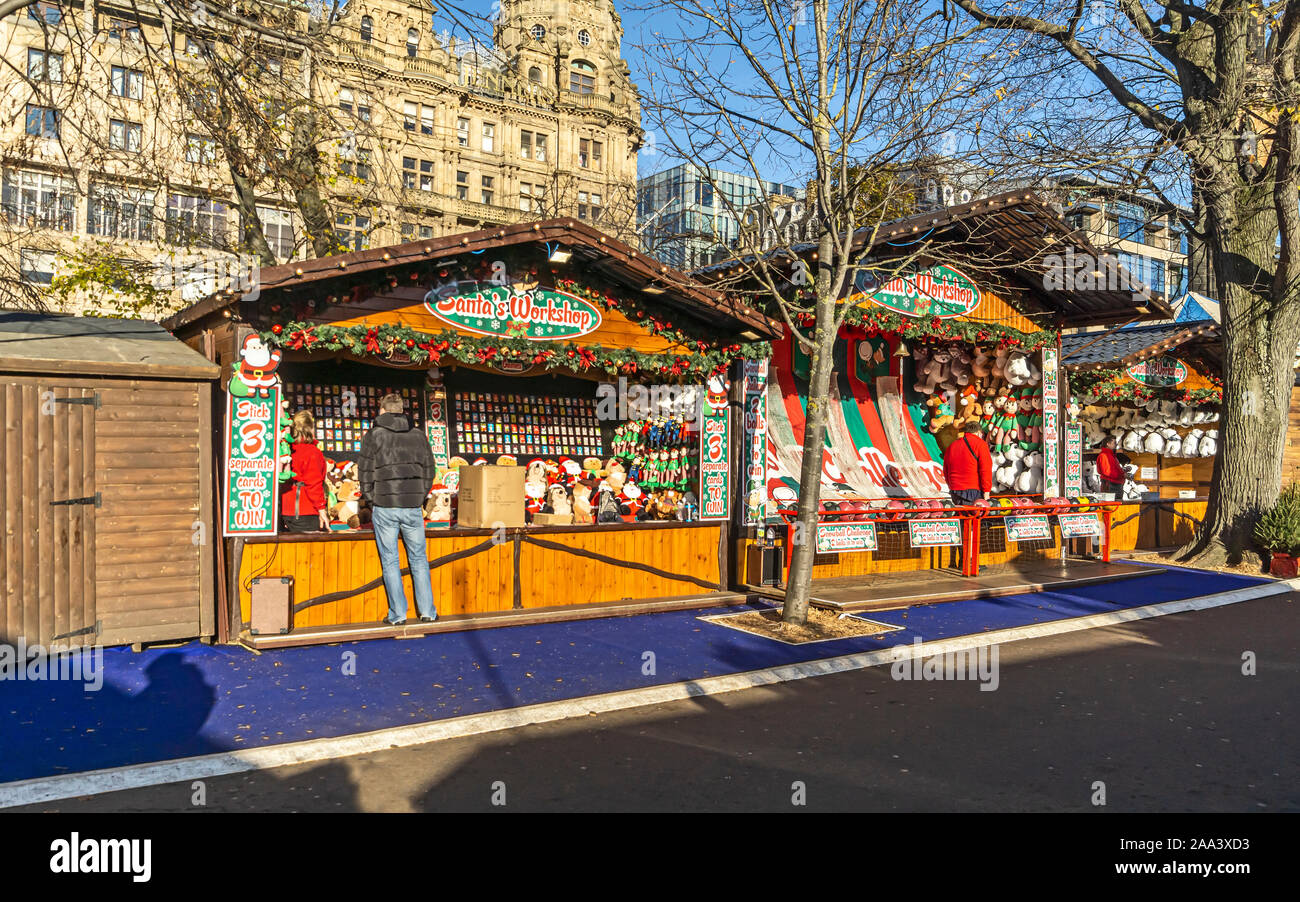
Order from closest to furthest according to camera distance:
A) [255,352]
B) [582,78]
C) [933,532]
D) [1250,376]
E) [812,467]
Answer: [255,352] < [812,467] < [933,532] < [1250,376] < [582,78]

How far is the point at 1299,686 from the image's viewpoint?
26.1 feet

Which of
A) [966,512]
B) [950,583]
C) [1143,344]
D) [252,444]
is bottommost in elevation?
[950,583]

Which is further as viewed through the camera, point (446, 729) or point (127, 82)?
point (127, 82)

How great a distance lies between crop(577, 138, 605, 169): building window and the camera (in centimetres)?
5909

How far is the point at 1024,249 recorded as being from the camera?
15.0m

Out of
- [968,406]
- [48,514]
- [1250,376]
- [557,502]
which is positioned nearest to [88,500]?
[48,514]

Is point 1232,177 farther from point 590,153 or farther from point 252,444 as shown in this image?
point 590,153

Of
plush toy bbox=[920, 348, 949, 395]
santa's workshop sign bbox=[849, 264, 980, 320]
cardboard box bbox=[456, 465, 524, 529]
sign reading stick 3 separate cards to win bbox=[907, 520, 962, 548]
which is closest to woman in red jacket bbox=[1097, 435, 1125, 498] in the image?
plush toy bbox=[920, 348, 949, 395]

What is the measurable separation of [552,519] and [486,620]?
1.59 meters

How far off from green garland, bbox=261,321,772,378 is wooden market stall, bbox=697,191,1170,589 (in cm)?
73

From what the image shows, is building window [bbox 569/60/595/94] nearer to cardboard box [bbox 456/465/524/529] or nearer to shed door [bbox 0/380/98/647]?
cardboard box [bbox 456/465/524/529]

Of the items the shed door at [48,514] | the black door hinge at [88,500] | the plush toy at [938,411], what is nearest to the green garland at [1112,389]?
the plush toy at [938,411]

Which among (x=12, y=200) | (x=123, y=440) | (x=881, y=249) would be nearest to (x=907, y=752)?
(x=123, y=440)
